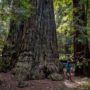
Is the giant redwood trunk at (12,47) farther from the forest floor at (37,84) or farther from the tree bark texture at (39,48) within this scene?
the forest floor at (37,84)

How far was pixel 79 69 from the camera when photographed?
480 inches

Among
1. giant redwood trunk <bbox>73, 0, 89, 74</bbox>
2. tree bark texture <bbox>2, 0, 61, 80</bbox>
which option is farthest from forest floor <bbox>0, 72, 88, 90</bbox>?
giant redwood trunk <bbox>73, 0, 89, 74</bbox>

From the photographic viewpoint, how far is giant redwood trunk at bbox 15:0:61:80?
956cm

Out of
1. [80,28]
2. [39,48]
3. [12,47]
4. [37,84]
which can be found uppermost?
[80,28]

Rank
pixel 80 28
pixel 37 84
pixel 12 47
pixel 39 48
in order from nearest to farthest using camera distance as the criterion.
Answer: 1. pixel 37 84
2. pixel 39 48
3. pixel 80 28
4. pixel 12 47

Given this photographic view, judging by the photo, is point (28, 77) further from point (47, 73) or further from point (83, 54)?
point (83, 54)

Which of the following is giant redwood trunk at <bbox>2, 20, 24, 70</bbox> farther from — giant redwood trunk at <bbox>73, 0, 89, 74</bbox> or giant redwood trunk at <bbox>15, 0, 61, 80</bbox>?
giant redwood trunk at <bbox>73, 0, 89, 74</bbox>

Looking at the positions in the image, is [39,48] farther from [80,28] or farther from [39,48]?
[80,28]

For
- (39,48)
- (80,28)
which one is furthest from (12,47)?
(80,28)

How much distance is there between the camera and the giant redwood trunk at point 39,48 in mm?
9562

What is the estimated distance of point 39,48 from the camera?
32.7 feet

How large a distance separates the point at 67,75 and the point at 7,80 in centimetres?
337

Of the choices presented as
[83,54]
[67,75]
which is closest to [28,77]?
[67,75]

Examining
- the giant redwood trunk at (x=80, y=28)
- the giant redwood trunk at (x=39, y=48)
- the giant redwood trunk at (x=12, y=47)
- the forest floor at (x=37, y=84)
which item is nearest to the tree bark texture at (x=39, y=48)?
the giant redwood trunk at (x=39, y=48)
